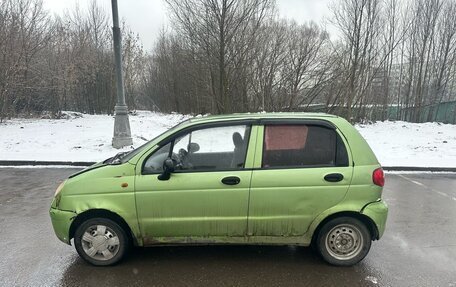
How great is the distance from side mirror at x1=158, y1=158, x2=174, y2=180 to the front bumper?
3.43 feet

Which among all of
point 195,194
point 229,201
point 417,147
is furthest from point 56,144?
point 417,147

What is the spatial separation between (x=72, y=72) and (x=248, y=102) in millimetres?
15064

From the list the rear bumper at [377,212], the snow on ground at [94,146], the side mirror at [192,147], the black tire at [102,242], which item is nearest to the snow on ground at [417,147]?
the snow on ground at [94,146]

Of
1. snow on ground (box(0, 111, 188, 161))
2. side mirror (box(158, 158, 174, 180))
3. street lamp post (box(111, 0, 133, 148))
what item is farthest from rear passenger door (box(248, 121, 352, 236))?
street lamp post (box(111, 0, 133, 148))

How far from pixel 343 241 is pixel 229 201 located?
4.38 feet

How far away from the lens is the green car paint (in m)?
3.83

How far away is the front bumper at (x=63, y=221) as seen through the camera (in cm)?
392

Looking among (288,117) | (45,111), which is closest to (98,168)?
(288,117)

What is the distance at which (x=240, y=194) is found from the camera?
12.6ft

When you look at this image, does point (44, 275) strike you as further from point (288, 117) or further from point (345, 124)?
point (345, 124)

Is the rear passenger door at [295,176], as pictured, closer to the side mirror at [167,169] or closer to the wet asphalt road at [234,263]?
the wet asphalt road at [234,263]

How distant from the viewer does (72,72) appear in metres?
27.2

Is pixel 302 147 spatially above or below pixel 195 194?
above

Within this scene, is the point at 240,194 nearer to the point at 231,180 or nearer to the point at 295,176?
the point at 231,180
